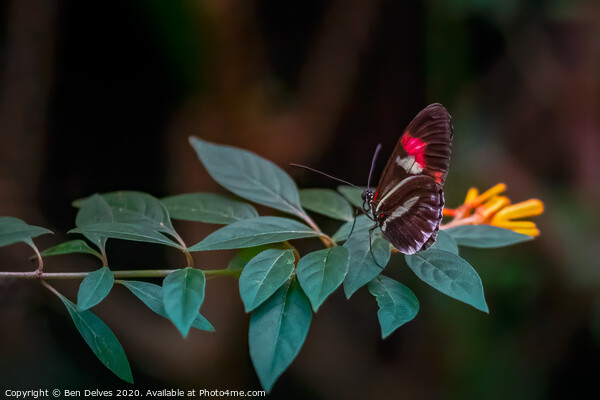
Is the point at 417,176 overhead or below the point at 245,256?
overhead

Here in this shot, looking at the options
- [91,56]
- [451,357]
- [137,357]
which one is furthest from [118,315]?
[451,357]

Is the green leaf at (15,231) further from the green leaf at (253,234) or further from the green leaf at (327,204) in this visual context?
the green leaf at (327,204)

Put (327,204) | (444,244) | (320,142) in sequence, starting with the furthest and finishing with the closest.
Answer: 1. (320,142)
2. (327,204)
3. (444,244)

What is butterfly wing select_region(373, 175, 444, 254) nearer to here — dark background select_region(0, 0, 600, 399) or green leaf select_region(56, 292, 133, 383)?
green leaf select_region(56, 292, 133, 383)

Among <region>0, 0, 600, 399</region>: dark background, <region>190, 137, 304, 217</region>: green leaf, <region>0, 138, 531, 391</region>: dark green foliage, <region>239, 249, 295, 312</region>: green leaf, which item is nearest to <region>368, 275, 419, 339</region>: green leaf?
<region>0, 138, 531, 391</region>: dark green foliage

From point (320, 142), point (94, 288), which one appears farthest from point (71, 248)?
point (320, 142)

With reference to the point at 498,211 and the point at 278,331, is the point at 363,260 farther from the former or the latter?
the point at 498,211

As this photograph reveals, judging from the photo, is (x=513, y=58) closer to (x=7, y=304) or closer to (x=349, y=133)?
(x=349, y=133)
